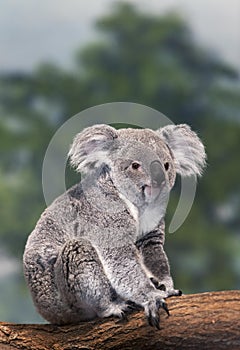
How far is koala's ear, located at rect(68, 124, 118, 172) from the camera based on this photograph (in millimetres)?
2070

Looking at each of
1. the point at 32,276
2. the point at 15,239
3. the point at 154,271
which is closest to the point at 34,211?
the point at 15,239

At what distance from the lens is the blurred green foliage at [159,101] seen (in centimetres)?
318

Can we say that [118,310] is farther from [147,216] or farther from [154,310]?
[147,216]

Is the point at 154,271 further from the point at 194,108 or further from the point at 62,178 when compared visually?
the point at 194,108

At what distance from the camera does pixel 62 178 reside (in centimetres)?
215

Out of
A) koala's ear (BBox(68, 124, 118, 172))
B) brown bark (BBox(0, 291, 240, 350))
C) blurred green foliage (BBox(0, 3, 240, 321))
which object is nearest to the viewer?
brown bark (BBox(0, 291, 240, 350))

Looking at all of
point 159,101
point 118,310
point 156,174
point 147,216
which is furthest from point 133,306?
point 159,101

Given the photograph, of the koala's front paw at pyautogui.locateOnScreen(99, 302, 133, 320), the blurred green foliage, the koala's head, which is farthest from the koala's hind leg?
→ the blurred green foliage

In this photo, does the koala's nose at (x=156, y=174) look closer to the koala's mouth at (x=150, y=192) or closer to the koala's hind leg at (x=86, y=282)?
the koala's mouth at (x=150, y=192)

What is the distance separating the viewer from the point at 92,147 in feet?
6.83

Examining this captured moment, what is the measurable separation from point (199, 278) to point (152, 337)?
4.85 ft

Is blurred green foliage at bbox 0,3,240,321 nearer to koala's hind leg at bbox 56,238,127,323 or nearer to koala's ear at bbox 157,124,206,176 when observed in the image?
koala's ear at bbox 157,124,206,176

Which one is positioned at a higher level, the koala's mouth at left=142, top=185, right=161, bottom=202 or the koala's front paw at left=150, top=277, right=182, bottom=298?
the koala's mouth at left=142, top=185, right=161, bottom=202

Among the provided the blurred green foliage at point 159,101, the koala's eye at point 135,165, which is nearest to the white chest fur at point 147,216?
the koala's eye at point 135,165
